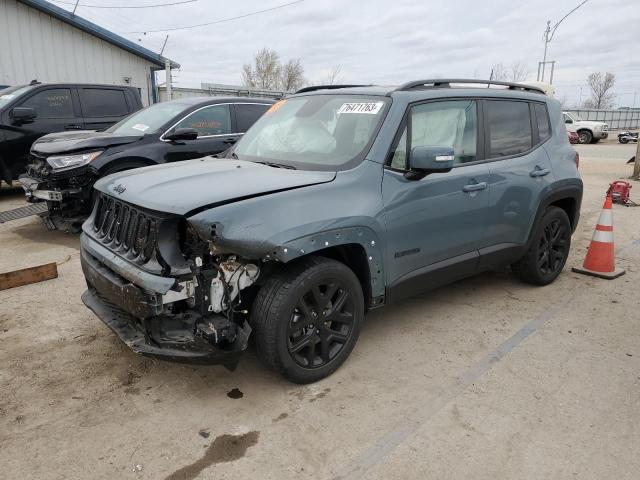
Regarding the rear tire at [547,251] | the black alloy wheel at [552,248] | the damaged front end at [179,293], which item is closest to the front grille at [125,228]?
the damaged front end at [179,293]

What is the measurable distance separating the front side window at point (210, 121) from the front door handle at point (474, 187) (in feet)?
14.2

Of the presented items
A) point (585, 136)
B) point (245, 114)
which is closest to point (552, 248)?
point (245, 114)

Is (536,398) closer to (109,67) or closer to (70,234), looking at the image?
(70,234)

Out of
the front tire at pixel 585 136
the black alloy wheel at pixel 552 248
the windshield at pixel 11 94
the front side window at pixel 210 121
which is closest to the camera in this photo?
the black alloy wheel at pixel 552 248

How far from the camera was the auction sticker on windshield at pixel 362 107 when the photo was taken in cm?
352

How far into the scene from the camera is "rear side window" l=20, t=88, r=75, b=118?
855cm

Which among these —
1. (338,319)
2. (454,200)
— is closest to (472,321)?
(454,200)

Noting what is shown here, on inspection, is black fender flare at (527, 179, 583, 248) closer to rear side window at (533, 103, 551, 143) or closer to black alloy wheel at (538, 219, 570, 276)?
black alloy wheel at (538, 219, 570, 276)

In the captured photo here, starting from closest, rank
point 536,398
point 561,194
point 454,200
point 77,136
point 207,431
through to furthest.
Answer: point 207,431
point 536,398
point 454,200
point 561,194
point 77,136

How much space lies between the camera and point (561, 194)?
474cm

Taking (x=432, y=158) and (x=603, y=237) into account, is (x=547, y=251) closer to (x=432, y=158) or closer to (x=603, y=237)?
(x=603, y=237)

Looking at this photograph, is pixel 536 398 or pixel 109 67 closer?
pixel 536 398

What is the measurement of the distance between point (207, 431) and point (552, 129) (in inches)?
160

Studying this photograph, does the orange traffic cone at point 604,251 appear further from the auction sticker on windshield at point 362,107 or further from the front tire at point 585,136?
the front tire at point 585,136
